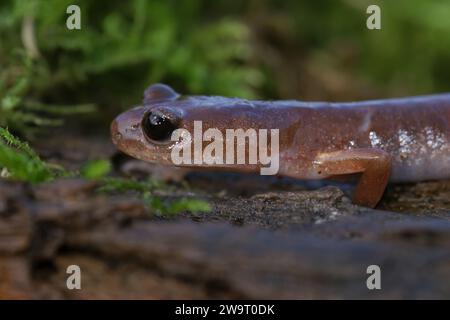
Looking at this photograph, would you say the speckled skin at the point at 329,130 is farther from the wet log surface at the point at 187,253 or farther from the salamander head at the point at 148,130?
the wet log surface at the point at 187,253

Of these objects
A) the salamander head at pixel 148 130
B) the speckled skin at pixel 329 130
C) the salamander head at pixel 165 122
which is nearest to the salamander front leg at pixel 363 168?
the speckled skin at pixel 329 130

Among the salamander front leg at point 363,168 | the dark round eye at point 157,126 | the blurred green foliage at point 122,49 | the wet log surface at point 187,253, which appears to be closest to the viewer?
the wet log surface at point 187,253

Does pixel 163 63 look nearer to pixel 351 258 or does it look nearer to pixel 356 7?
pixel 356 7

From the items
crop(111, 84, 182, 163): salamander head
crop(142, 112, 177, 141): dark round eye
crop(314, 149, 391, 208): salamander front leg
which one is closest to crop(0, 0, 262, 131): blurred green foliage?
crop(111, 84, 182, 163): salamander head

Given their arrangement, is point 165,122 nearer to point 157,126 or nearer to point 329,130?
point 157,126
